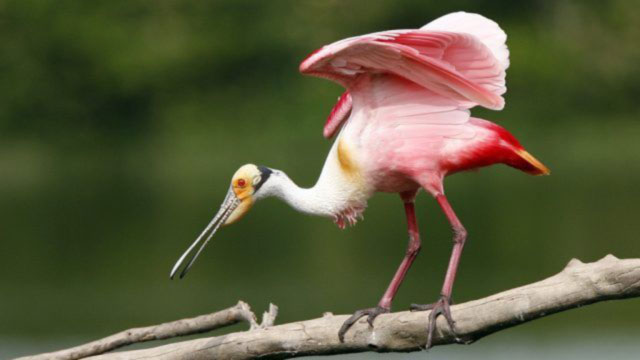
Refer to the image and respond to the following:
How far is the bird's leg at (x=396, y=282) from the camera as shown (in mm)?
6486

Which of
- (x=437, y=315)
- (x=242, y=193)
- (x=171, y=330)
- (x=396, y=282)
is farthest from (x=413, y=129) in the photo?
(x=171, y=330)

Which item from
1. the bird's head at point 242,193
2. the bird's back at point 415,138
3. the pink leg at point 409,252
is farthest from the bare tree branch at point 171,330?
the bird's back at point 415,138

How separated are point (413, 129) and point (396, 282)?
0.66m

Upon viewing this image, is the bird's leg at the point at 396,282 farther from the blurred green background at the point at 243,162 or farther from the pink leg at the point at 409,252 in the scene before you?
the blurred green background at the point at 243,162

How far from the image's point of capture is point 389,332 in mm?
6391

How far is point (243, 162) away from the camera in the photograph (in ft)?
76.8

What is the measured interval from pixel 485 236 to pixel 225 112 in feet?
45.2

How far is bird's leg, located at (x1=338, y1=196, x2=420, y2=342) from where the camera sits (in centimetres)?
649

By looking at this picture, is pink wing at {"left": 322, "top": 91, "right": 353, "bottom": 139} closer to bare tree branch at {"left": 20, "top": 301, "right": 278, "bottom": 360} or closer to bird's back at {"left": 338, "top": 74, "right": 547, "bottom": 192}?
bird's back at {"left": 338, "top": 74, "right": 547, "bottom": 192}

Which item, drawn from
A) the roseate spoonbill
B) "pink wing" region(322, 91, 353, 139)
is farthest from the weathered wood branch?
"pink wing" region(322, 91, 353, 139)

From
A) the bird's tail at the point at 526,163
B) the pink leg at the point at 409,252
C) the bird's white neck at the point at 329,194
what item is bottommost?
the pink leg at the point at 409,252

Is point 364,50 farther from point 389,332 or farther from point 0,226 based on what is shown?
point 0,226

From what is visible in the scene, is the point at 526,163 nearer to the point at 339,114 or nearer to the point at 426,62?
the point at 426,62

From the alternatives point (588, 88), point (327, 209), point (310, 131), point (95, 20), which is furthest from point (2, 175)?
point (327, 209)
